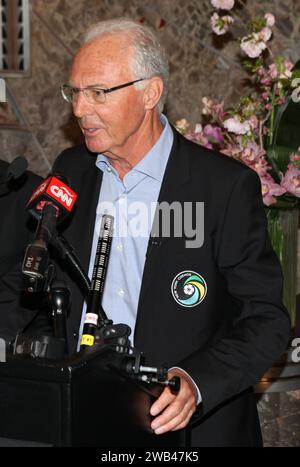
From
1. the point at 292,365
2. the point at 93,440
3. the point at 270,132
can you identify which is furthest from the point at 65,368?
the point at 270,132

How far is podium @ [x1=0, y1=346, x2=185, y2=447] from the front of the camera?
1.69 meters

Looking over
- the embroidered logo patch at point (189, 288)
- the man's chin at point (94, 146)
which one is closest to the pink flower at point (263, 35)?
the man's chin at point (94, 146)

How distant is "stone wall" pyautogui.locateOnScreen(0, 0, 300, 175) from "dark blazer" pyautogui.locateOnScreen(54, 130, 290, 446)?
1810mm

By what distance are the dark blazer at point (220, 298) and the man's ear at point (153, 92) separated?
0.16 m

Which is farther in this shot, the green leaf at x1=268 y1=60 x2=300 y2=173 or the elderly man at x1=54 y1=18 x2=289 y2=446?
the green leaf at x1=268 y1=60 x2=300 y2=173

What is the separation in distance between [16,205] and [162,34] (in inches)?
69.2

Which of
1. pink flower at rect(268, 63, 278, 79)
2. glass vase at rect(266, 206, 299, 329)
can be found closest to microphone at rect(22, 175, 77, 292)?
glass vase at rect(266, 206, 299, 329)

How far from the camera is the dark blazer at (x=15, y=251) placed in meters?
2.54

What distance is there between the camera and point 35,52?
14.1 ft

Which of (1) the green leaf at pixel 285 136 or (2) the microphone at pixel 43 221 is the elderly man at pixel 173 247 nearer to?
(2) the microphone at pixel 43 221

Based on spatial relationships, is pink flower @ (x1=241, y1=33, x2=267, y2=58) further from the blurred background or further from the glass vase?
the blurred background

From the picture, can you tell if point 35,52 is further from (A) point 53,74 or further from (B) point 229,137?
(B) point 229,137

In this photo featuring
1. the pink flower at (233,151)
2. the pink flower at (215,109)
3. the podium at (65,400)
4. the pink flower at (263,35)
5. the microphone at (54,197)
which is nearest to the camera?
the podium at (65,400)

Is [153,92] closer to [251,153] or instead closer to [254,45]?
[251,153]
